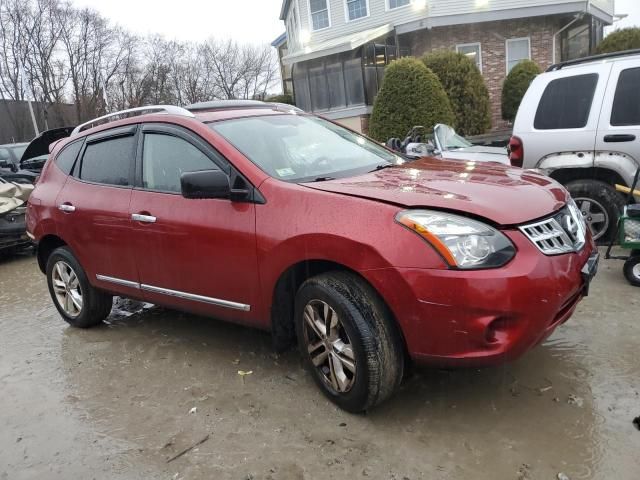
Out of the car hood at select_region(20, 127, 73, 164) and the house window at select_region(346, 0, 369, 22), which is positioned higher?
the house window at select_region(346, 0, 369, 22)

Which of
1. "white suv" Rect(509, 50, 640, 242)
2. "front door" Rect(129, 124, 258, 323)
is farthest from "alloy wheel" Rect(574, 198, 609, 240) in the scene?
"front door" Rect(129, 124, 258, 323)

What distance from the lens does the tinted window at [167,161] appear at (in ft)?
11.2

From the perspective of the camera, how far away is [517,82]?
17234 millimetres

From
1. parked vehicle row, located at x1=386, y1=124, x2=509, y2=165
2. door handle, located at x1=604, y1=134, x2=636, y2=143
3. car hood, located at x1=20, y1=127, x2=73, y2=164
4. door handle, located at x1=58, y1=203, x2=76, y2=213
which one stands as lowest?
parked vehicle row, located at x1=386, y1=124, x2=509, y2=165

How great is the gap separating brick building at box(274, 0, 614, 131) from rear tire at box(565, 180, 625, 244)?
45.6 feet

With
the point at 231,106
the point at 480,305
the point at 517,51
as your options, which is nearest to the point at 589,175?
the point at 231,106

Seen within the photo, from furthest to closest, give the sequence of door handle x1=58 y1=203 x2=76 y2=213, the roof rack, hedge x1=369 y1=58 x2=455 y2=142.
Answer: hedge x1=369 y1=58 x2=455 y2=142 → door handle x1=58 y1=203 x2=76 y2=213 → the roof rack


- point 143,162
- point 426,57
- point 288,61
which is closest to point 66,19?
point 288,61

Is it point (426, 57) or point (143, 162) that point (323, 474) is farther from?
point (426, 57)

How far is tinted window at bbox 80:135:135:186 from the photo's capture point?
3.90 metres

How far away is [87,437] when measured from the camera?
291cm

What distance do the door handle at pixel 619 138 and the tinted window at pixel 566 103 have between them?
280 millimetres

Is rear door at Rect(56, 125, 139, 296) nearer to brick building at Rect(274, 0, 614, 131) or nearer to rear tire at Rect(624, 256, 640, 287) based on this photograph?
rear tire at Rect(624, 256, 640, 287)

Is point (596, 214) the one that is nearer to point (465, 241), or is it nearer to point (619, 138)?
point (619, 138)
